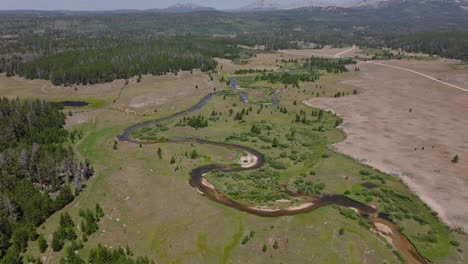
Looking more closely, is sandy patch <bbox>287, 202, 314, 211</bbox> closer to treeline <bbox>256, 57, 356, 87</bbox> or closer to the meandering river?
the meandering river

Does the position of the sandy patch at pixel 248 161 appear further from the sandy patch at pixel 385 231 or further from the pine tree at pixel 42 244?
the pine tree at pixel 42 244

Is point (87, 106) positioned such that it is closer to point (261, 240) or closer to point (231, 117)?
point (231, 117)

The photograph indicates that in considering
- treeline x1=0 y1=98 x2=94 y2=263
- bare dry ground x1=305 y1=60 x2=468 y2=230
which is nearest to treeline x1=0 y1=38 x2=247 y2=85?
treeline x1=0 y1=98 x2=94 y2=263

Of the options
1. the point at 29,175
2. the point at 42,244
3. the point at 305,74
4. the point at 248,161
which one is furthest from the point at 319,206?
the point at 305,74

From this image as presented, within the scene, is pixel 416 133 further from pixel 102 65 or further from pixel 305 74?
pixel 102 65

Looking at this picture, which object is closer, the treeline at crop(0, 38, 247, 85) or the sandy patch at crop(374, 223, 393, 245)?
the sandy patch at crop(374, 223, 393, 245)

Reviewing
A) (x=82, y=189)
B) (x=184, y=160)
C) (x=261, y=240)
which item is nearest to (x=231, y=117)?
(x=184, y=160)
